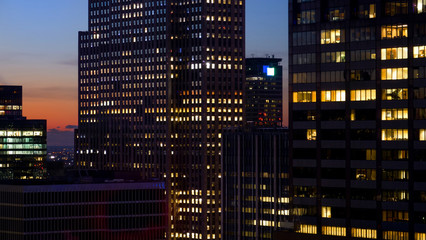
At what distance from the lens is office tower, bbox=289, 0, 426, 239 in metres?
164

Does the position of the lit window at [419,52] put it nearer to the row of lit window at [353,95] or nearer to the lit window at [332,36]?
the row of lit window at [353,95]

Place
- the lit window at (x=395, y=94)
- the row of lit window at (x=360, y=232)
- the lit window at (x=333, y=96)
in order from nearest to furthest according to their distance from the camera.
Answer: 1. the row of lit window at (x=360, y=232)
2. the lit window at (x=395, y=94)
3. the lit window at (x=333, y=96)

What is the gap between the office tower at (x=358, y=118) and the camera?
539ft

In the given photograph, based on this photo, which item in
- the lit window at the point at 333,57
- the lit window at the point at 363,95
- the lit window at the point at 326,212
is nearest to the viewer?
the lit window at the point at 363,95

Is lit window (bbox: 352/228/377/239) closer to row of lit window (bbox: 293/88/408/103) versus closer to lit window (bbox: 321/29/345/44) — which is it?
row of lit window (bbox: 293/88/408/103)

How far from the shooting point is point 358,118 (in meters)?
169

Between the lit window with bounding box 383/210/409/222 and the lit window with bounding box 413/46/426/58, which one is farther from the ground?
the lit window with bounding box 413/46/426/58

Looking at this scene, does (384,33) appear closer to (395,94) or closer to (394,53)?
(394,53)

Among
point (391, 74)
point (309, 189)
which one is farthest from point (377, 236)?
point (391, 74)

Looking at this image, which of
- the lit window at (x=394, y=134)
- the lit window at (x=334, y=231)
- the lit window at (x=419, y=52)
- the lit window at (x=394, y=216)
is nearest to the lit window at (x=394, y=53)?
the lit window at (x=419, y=52)

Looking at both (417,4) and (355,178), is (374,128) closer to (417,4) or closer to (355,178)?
(355,178)

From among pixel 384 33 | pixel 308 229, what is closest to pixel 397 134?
pixel 384 33

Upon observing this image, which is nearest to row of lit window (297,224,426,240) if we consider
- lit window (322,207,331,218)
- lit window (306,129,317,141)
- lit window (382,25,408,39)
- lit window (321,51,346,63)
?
lit window (322,207,331,218)

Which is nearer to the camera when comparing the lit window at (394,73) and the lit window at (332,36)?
the lit window at (394,73)
